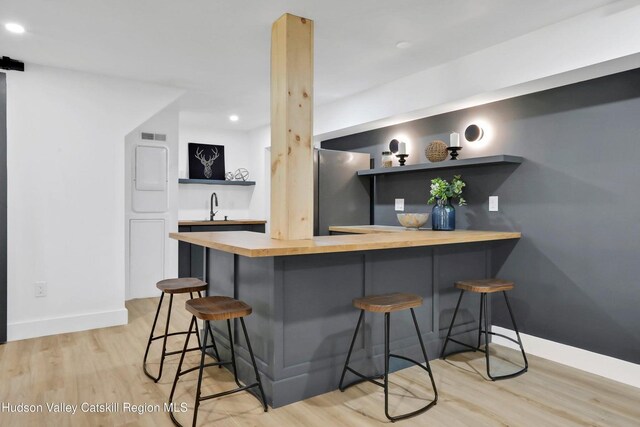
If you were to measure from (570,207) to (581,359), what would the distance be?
3.52 ft

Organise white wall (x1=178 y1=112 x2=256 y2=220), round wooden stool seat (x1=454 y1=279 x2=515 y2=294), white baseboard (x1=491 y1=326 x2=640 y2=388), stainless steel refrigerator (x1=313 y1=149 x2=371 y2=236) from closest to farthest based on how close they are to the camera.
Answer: white baseboard (x1=491 y1=326 x2=640 y2=388) → round wooden stool seat (x1=454 y1=279 x2=515 y2=294) → stainless steel refrigerator (x1=313 y1=149 x2=371 y2=236) → white wall (x1=178 y1=112 x2=256 y2=220)

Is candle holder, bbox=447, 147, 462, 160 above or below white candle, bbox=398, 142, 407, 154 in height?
below

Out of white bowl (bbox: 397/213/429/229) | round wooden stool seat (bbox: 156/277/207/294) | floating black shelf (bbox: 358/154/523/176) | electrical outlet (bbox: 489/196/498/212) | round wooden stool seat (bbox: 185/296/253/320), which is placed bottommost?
round wooden stool seat (bbox: 185/296/253/320)

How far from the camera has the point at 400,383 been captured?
266cm

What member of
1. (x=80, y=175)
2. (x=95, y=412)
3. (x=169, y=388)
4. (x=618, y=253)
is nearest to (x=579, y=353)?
(x=618, y=253)

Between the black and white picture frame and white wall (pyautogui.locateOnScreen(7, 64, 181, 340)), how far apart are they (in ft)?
7.10

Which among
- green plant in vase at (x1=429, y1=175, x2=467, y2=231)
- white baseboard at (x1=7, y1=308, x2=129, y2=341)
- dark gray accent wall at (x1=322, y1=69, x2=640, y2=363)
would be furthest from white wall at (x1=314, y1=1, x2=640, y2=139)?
white baseboard at (x1=7, y1=308, x2=129, y2=341)

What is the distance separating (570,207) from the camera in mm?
3016

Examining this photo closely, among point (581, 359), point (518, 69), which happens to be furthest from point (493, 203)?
point (581, 359)

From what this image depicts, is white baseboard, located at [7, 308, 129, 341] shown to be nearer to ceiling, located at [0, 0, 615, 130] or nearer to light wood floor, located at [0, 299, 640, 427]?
light wood floor, located at [0, 299, 640, 427]

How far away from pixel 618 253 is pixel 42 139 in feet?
15.0

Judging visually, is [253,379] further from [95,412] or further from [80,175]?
[80,175]

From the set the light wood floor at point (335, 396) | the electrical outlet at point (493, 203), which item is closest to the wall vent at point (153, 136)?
the light wood floor at point (335, 396)

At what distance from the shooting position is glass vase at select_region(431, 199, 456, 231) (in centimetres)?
357
